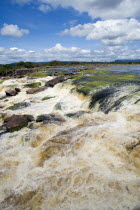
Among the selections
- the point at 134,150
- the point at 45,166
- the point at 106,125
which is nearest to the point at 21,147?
the point at 45,166

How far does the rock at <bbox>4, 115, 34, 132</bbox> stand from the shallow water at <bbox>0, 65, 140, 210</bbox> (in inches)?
28.7

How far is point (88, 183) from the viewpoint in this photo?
672 centimetres

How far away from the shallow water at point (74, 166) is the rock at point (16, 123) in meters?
0.73

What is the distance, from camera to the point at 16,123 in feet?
45.6

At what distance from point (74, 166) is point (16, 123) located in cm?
800

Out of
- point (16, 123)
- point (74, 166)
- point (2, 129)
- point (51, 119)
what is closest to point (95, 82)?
point (51, 119)

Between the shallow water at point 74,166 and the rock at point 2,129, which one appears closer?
the shallow water at point 74,166

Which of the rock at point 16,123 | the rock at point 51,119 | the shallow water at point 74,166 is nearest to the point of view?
the shallow water at point 74,166

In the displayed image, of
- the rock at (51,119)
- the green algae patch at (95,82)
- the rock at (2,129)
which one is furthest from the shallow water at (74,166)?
the green algae patch at (95,82)

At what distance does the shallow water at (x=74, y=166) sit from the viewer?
6093 mm

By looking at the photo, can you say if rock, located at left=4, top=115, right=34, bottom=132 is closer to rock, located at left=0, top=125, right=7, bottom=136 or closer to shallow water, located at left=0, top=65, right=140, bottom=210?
rock, located at left=0, top=125, right=7, bottom=136

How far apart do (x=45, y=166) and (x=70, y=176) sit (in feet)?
5.40

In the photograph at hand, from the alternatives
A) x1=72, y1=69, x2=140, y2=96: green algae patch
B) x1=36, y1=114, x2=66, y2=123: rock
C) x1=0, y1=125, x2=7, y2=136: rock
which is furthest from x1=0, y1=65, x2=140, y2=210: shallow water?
x1=72, y1=69, x2=140, y2=96: green algae patch

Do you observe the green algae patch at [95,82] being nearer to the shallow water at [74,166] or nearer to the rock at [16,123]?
the rock at [16,123]
